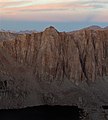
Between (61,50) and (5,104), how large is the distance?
1157 inches

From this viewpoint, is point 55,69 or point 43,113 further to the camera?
point 55,69

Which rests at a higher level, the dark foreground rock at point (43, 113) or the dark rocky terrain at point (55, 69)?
the dark rocky terrain at point (55, 69)

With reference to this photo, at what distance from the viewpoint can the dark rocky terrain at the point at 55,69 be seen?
390 ft

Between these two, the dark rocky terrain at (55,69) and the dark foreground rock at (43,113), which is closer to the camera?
the dark foreground rock at (43,113)

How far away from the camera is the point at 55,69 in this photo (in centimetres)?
12875

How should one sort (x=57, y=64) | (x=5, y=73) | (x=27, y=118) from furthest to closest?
(x=57, y=64) < (x=5, y=73) < (x=27, y=118)

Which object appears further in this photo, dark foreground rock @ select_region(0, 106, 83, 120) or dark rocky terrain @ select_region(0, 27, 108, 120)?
dark rocky terrain @ select_region(0, 27, 108, 120)

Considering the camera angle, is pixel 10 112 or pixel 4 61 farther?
pixel 4 61

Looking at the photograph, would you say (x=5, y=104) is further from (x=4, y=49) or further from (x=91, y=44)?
(x=91, y=44)

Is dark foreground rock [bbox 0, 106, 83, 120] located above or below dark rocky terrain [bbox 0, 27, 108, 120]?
below

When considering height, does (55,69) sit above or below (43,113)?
above

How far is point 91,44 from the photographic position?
444 ft

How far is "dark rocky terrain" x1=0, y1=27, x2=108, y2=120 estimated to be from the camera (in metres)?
119

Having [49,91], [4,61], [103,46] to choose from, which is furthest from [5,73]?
[103,46]
